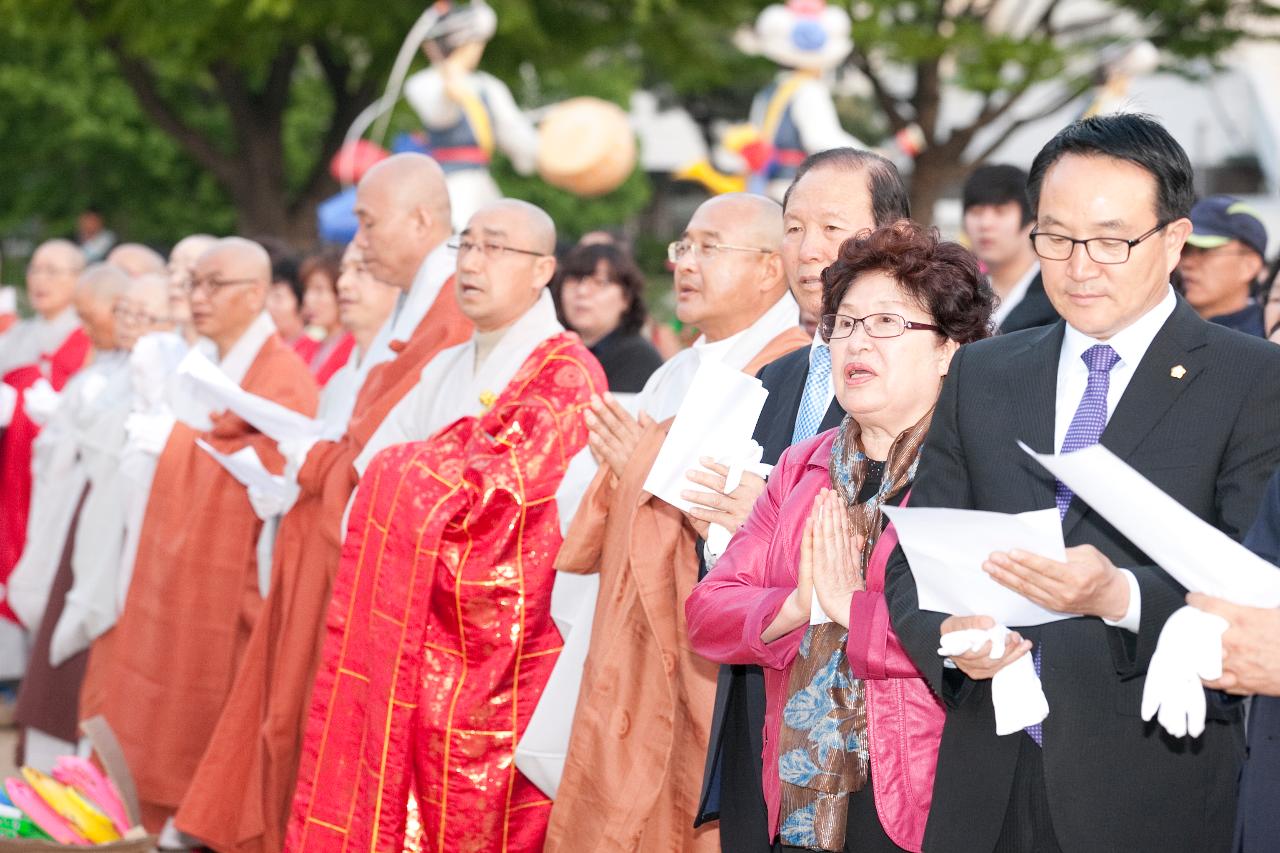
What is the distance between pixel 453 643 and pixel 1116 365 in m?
2.38

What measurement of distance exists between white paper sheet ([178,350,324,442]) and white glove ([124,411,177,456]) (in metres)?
0.55

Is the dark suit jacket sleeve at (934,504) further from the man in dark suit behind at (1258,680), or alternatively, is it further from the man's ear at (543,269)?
the man's ear at (543,269)

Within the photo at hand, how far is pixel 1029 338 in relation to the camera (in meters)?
2.66

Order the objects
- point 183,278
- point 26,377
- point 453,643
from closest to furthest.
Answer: point 453,643, point 183,278, point 26,377

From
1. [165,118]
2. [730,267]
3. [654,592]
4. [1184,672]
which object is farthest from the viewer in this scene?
[165,118]

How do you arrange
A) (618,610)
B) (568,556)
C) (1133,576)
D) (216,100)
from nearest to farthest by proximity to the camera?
(1133,576)
(618,610)
(568,556)
(216,100)

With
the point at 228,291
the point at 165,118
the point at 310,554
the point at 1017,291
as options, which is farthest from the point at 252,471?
the point at 165,118

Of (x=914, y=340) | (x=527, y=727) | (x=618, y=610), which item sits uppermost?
(x=914, y=340)

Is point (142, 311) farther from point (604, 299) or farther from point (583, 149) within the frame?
point (583, 149)

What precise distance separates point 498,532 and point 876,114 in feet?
71.7

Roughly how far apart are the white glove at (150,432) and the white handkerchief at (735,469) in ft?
10.5

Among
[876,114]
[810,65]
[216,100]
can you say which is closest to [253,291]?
[810,65]

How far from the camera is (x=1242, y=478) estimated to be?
238 centimetres

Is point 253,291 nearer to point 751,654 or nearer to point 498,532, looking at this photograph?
point 498,532
